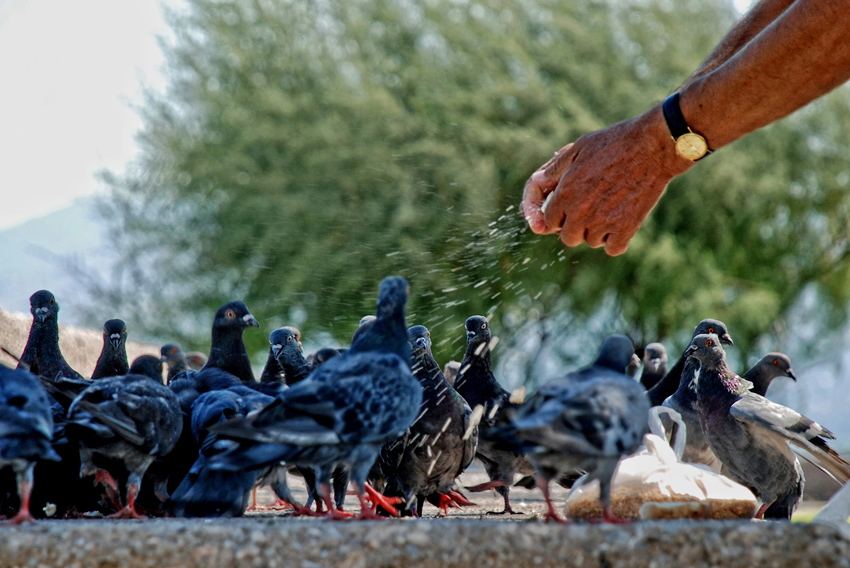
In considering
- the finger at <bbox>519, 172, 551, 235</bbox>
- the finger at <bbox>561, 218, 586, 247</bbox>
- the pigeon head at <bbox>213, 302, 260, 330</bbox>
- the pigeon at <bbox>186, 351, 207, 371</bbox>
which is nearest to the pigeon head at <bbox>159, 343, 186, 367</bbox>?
the pigeon at <bbox>186, 351, 207, 371</bbox>

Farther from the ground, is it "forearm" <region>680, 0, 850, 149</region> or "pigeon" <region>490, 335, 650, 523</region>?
"forearm" <region>680, 0, 850, 149</region>

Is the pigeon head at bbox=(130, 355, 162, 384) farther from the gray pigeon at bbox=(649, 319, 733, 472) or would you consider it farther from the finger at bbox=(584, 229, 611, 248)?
the gray pigeon at bbox=(649, 319, 733, 472)

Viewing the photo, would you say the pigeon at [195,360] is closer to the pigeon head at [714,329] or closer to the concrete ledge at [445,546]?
the pigeon head at [714,329]

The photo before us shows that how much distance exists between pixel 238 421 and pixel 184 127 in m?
10.5

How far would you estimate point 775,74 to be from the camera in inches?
114

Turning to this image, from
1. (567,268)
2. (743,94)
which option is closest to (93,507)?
(743,94)

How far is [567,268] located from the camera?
1284cm

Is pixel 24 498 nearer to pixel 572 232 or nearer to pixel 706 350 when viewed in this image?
pixel 572 232

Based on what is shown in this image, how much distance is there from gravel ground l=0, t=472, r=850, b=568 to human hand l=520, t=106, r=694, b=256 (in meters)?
1.39

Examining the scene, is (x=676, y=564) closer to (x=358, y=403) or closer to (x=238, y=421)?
(x=358, y=403)

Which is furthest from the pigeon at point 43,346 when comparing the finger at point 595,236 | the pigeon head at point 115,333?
the finger at point 595,236

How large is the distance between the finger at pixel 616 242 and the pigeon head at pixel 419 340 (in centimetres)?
108

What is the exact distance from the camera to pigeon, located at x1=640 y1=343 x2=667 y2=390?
6.89 meters

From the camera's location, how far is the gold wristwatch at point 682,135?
3.09 m
